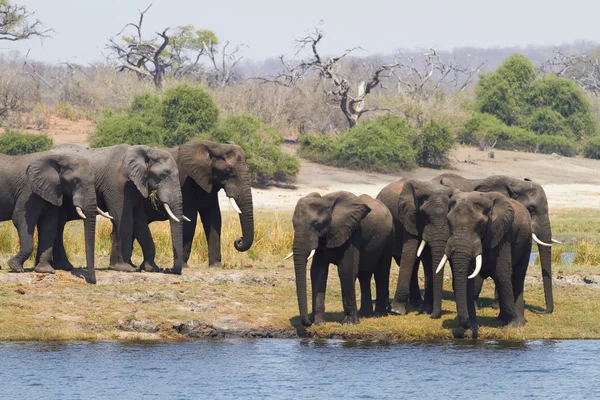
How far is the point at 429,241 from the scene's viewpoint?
17.0 m

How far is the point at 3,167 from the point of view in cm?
1844

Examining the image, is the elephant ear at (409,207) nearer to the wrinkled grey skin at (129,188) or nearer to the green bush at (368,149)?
the wrinkled grey skin at (129,188)

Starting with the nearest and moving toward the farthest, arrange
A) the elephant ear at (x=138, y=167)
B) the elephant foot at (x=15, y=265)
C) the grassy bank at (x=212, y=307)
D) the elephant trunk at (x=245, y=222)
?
the grassy bank at (x=212, y=307)
the elephant foot at (x=15, y=265)
the elephant ear at (x=138, y=167)
the elephant trunk at (x=245, y=222)

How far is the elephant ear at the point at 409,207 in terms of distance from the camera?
1728 centimetres

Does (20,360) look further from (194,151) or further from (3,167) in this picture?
(194,151)

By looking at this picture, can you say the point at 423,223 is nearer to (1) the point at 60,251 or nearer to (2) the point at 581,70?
(1) the point at 60,251

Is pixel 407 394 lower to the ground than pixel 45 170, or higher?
lower

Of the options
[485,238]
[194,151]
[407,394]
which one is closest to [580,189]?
[194,151]

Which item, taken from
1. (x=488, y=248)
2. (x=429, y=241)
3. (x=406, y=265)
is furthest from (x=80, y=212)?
(x=488, y=248)

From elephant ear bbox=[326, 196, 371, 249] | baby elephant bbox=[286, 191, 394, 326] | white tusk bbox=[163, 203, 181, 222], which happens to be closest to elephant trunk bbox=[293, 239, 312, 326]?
baby elephant bbox=[286, 191, 394, 326]

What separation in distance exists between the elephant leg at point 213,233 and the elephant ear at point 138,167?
1887 mm

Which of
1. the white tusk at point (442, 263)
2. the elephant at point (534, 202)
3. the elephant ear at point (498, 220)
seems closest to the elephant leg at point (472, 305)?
the white tusk at point (442, 263)

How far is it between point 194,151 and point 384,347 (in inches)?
240

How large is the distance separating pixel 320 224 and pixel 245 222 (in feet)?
15.2
